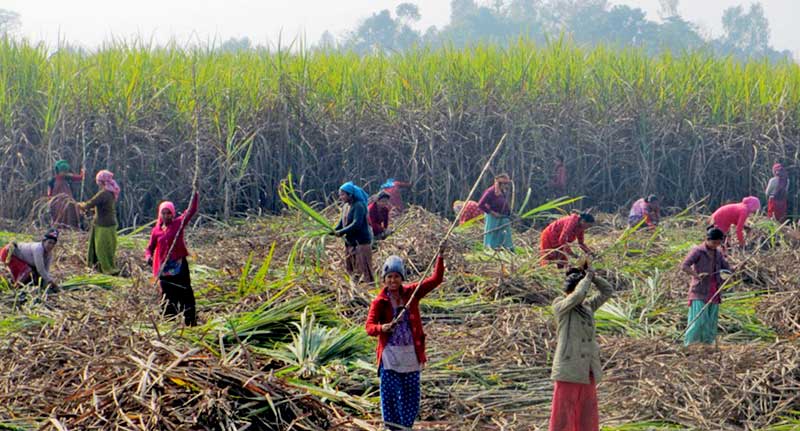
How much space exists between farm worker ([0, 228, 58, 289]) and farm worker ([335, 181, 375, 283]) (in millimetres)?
2412

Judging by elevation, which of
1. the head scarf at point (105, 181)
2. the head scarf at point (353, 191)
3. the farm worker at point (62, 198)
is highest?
the head scarf at point (353, 191)

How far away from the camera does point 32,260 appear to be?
8.52 m

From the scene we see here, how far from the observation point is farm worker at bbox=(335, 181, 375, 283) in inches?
375

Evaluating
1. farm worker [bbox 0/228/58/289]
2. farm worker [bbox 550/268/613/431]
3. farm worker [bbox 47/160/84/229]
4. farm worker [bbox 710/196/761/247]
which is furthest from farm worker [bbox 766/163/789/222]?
farm worker [bbox 0/228/58/289]

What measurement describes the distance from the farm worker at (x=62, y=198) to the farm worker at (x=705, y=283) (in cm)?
769

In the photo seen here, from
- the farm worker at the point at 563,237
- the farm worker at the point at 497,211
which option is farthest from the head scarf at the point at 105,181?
the farm worker at the point at 563,237

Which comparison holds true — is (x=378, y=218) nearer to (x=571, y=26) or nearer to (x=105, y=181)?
(x=105, y=181)

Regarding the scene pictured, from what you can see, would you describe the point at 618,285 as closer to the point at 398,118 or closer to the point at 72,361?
the point at 72,361

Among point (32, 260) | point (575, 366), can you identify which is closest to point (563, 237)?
point (575, 366)

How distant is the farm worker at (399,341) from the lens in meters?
5.87

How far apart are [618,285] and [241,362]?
477 centimetres

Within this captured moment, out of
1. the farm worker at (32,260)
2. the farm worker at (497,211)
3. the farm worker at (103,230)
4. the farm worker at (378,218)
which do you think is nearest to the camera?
the farm worker at (32,260)

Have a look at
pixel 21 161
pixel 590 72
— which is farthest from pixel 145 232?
pixel 590 72

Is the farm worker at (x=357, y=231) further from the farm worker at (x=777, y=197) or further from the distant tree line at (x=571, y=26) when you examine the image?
the distant tree line at (x=571, y=26)
